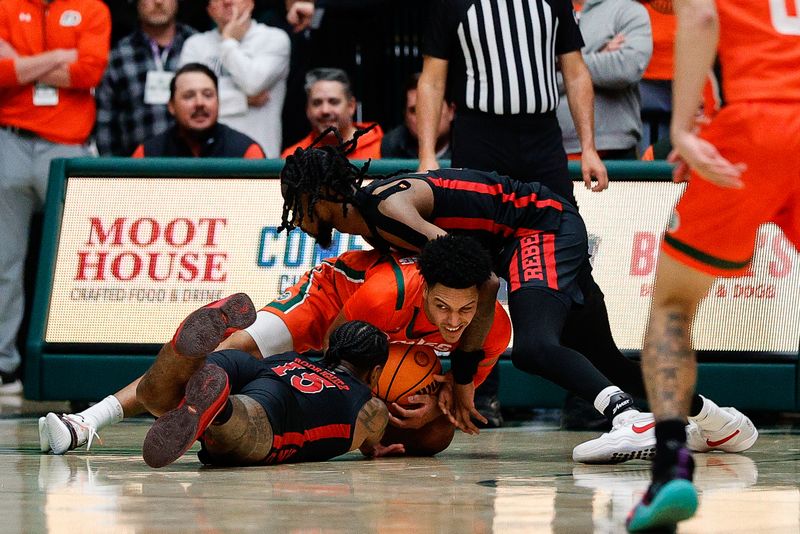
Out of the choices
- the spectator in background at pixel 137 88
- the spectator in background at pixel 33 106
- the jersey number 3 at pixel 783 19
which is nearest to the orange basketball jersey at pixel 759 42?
the jersey number 3 at pixel 783 19

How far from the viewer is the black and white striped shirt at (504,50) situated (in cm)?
593

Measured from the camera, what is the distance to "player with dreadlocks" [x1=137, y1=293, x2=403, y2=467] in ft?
14.1

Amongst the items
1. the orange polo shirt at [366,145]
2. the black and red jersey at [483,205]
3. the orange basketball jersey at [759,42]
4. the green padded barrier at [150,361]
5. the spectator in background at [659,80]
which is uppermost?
the orange basketball jersey at [759,42]

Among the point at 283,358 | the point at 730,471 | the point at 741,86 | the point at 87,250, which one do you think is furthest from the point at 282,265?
the point at 741,86

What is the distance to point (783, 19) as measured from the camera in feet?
11.4

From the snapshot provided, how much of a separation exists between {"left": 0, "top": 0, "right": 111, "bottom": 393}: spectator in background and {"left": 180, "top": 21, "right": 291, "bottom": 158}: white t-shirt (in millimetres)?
711

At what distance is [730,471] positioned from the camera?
4691 millimetres

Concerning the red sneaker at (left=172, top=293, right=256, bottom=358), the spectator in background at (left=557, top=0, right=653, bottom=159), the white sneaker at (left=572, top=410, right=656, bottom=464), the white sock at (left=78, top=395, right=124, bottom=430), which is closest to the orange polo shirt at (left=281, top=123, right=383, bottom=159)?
the spectator in background at (left=557, top=0, right=653, bottom=159)

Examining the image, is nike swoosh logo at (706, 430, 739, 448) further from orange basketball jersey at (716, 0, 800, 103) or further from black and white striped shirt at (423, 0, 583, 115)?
orange basketball jersey at (716, 0, 800, 103)

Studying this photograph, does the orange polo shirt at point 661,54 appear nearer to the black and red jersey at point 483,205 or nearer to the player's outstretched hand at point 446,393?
the black and red jersey at point 483,205

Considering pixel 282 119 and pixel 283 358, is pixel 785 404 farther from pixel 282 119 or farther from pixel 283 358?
pixel 282 119

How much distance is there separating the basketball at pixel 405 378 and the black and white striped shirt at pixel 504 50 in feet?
→ 4.33

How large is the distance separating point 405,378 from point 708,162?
2180mm

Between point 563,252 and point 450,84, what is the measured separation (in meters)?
1.41
